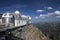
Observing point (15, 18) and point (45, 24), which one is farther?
point (45, 24)

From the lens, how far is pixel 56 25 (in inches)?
848

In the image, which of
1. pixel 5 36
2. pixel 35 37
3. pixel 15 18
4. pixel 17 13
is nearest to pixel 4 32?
pixel 5 36

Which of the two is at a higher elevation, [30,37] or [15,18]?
[15,18]

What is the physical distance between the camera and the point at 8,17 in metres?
9.29

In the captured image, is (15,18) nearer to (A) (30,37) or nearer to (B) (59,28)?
(A) (30,37)

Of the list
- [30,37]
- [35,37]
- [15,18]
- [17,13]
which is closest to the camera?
[30,37]

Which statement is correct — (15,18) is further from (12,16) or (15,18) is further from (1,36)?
(1,36)

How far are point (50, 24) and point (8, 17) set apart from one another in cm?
1353

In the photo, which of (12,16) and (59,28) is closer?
(12,16)

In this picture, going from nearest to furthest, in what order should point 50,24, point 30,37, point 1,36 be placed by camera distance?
point 1,36, point 30,37, point 50,24

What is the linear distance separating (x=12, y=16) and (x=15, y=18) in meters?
0.38

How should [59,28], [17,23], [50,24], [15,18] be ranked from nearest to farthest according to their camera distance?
[17,23] < [15,18] < [59,28] < [50,24]

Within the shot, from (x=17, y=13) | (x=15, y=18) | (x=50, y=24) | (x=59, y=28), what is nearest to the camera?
(x=15, y=18)

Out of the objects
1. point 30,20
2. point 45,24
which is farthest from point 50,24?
point 30,20
